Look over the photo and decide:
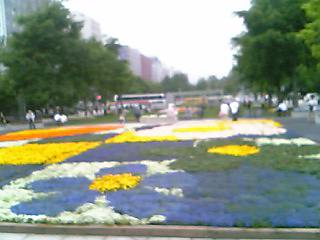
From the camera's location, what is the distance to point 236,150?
40.2 feet

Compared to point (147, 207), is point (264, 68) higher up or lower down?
higher up

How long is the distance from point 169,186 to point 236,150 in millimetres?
5203

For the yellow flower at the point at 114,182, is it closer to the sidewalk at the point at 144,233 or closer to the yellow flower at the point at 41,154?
the sidewalk at the point at 144,233

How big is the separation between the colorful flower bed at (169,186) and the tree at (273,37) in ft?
63.1

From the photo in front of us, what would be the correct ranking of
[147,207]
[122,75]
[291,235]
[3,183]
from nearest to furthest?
[291,235]
[147,207]
[3,183]
[122,75]

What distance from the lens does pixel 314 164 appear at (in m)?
9.56

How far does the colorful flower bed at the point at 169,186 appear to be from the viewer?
19.4ft

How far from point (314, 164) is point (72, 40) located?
29.7m

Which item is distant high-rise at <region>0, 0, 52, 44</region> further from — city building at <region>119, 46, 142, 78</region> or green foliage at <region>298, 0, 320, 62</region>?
green foliage at <region>298, 0, 320, 62</region>

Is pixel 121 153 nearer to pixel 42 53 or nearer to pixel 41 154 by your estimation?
pixel 41 154

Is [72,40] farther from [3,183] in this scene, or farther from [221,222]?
[221,222]

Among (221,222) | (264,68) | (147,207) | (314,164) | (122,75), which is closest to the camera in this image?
(221,222)

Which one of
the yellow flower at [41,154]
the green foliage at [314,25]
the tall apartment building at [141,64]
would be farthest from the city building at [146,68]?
the yellow flower at [41,154]

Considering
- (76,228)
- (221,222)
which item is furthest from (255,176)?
(76,228)
